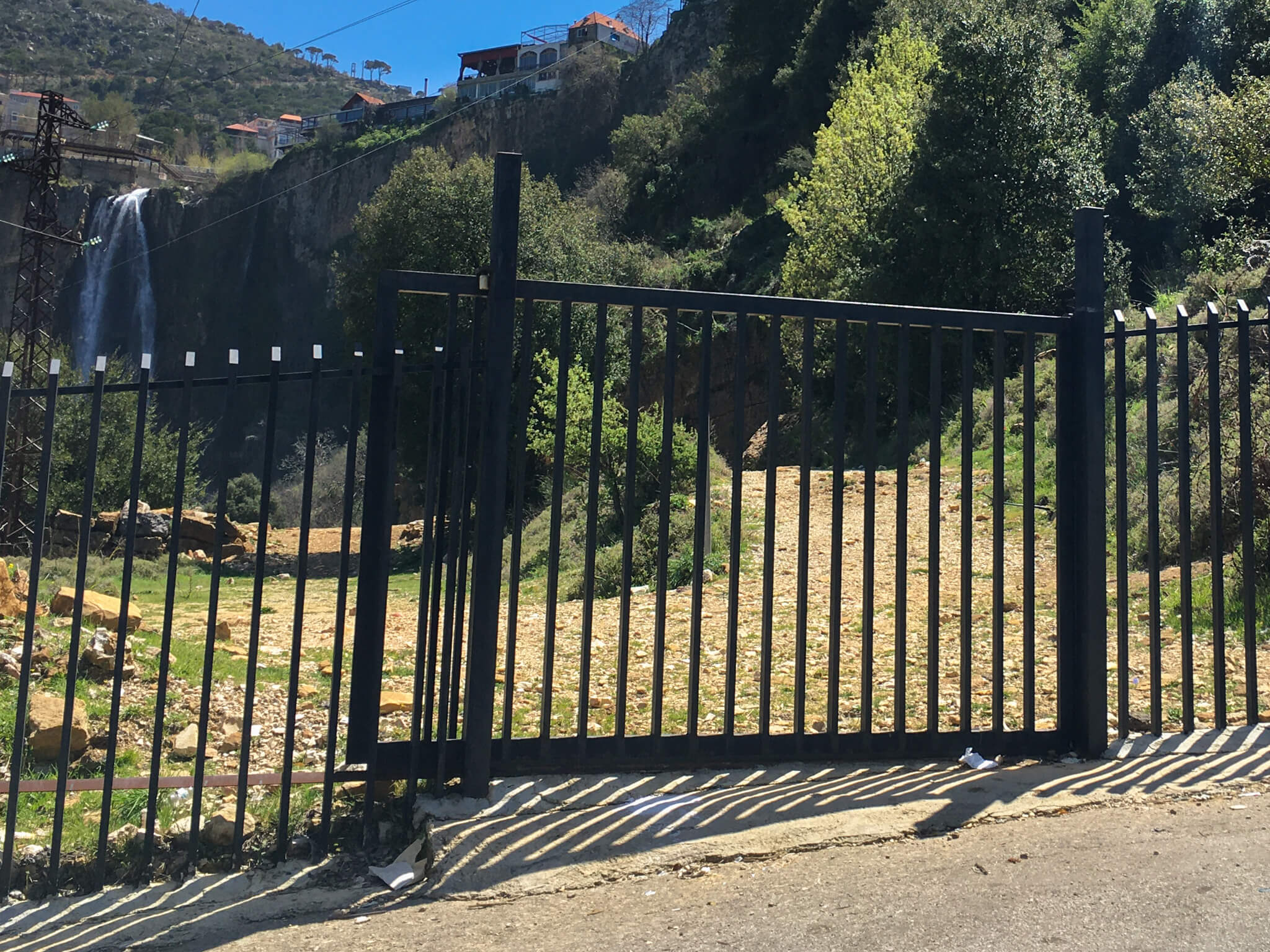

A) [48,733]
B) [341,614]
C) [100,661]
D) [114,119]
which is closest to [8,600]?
[100,661]

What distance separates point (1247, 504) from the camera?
412 cm

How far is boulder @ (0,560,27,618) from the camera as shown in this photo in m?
7.08

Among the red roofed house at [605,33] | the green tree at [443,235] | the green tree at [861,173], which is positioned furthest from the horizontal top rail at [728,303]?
the red roofed house at [605,33]

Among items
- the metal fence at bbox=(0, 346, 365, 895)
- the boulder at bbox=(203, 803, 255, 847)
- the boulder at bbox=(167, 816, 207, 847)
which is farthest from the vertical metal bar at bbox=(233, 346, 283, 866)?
the boulder at bbox=(167, 816, 207, 847)

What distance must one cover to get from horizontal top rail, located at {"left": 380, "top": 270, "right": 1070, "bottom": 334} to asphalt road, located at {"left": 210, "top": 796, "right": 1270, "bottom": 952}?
1.76 metres

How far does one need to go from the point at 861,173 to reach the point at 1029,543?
63.1ft

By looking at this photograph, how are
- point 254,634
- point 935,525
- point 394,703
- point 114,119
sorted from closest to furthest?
point 254,634
point 935,525
point 394,703
point 114,119

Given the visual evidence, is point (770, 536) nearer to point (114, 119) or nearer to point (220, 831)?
point (220, 831)

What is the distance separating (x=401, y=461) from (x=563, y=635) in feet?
62.9

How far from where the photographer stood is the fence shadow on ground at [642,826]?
288cm

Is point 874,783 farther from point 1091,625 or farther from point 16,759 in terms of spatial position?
point 16,759

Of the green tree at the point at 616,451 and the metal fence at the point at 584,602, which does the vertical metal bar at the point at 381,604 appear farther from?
the green tree at the point at 616,451

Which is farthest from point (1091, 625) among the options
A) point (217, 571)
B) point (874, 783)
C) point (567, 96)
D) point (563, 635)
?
point (567, 96)

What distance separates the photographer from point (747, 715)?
4988mm
